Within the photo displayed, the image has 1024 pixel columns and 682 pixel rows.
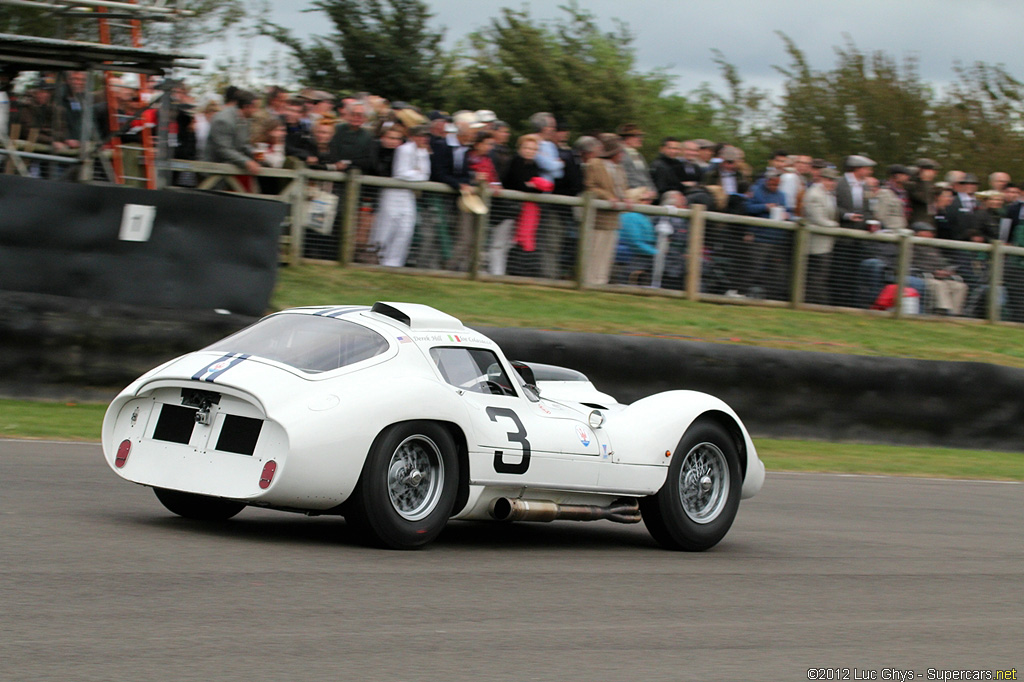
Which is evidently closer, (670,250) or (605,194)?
(605,194)

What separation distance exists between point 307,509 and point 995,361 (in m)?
13.3

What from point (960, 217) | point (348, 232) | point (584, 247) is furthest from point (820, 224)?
point (348, 232)

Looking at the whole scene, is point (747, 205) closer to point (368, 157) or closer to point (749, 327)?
point (749, 327)

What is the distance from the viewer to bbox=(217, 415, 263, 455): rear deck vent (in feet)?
19.6

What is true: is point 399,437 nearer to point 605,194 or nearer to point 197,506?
point 197,506

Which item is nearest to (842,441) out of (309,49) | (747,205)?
(747,205)

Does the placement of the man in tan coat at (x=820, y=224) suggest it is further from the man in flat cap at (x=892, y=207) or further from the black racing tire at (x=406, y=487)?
the black racing tire at (x=406, y=487)

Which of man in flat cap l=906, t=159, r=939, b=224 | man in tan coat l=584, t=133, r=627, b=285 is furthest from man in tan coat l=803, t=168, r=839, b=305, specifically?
man in tan coat l=584, t=133, r=627, b=285

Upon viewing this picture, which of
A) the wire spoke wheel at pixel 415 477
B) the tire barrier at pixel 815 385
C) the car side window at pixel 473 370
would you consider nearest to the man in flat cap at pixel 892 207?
the tire barrier at pixel 815 385

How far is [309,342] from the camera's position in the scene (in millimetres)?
6492

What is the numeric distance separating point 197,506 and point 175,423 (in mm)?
725

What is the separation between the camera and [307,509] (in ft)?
20.0

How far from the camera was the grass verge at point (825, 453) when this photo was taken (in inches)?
407

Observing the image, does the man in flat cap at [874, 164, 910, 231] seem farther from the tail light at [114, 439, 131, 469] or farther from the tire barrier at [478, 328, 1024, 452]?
the tail light at [114, 439, 131, 469]
